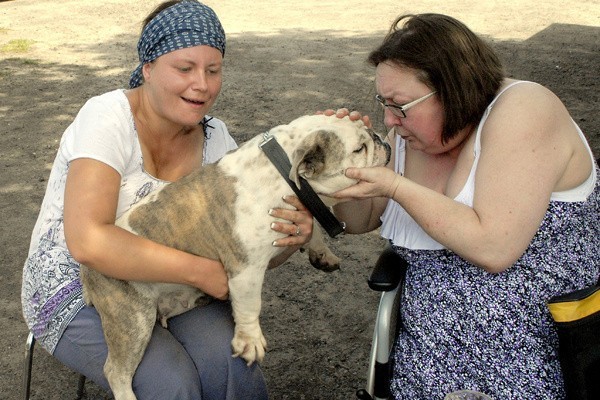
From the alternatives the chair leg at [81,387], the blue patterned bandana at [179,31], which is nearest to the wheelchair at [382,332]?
the blue patterned bandana at [179,31]

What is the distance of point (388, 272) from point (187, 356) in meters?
0.88

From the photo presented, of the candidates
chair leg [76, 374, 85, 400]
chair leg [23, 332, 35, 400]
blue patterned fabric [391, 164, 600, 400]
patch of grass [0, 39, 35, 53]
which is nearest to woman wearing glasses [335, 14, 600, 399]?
blue patterned fabric [391, 164, 600, 400]

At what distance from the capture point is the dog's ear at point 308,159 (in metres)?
2.84

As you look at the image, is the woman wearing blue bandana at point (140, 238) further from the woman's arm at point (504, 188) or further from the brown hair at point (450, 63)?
the brown hair at point (450, 63)

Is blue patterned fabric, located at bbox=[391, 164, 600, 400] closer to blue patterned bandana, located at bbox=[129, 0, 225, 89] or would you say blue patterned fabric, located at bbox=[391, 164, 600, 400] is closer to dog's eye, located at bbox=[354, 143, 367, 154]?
dog's eye, located at bbox=[354, 143, 367, 154]

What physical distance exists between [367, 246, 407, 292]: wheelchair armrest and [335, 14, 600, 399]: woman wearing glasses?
0.08 m

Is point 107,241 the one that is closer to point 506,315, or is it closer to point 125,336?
point 125,336

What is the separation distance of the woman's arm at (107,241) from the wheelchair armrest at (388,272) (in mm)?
681

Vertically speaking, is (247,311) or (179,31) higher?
(179,31)

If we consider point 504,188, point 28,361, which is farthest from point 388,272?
point 28,361

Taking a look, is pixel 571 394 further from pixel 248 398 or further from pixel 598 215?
pixel 248 398

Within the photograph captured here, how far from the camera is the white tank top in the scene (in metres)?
2.81

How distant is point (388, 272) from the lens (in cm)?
309

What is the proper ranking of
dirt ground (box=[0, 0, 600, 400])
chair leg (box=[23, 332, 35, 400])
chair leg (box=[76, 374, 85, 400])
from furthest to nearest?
dirt ground (box=[0, 0, 600, 400]), chair leg (box=[76, 374, 85, 400]), chair leg (box=[23, 332, 35, 400])
